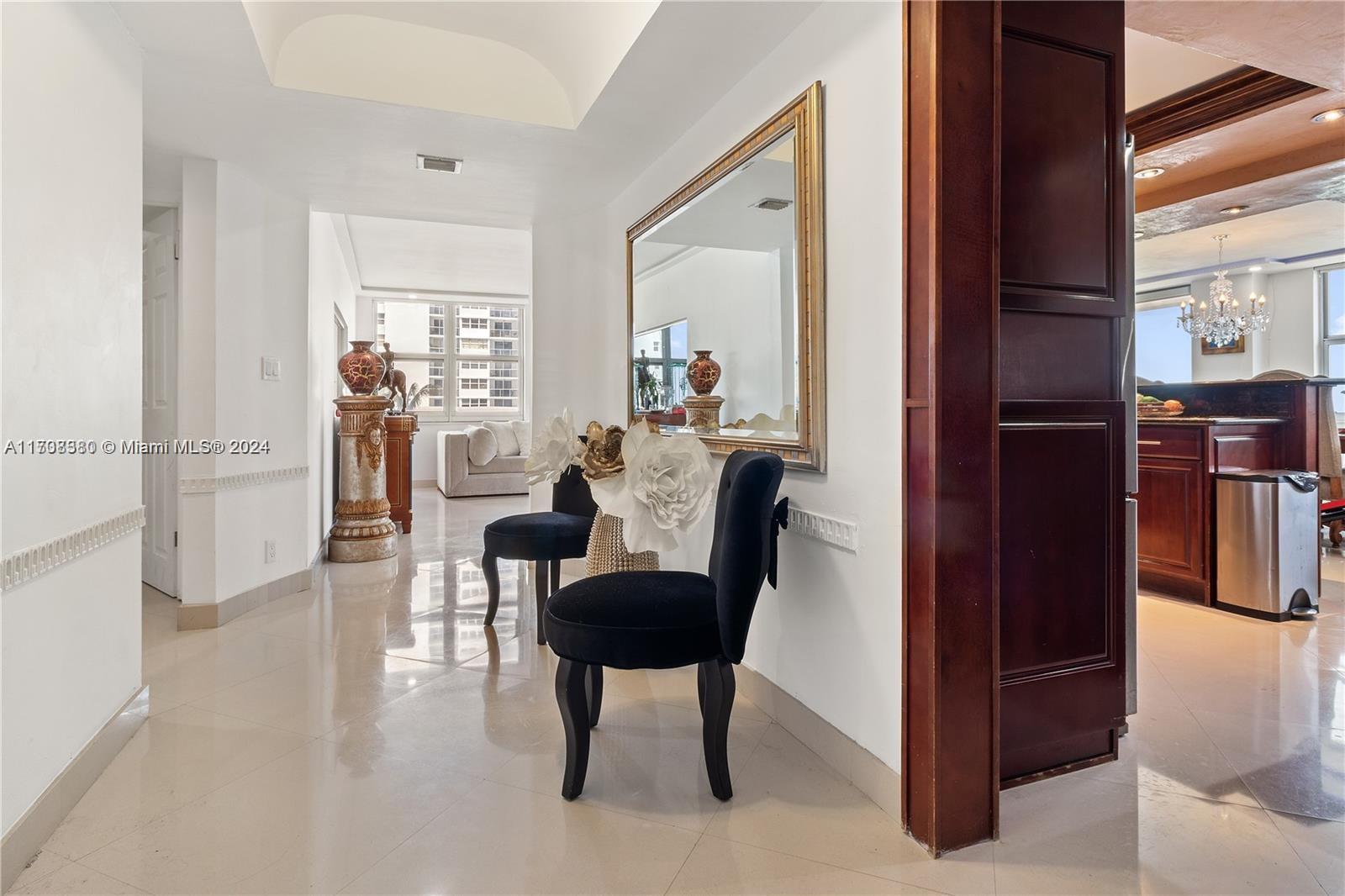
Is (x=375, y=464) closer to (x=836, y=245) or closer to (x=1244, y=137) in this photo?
(x=836, y=245)

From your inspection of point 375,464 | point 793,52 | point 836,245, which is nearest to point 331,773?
point 836,245

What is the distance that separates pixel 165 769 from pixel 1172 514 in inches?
180

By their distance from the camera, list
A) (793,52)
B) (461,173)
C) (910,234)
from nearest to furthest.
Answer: (910,234) → (793,52) → (461,173)

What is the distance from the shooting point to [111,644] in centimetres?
216

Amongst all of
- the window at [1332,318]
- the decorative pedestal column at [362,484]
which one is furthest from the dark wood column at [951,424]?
the window at [1332,318]

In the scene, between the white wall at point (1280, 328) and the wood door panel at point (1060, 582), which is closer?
the wood door panel at point (1060, 582)

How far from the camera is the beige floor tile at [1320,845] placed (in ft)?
4.91

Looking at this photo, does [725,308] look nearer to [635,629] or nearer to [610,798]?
[635,629]

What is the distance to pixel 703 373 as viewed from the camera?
305 cm

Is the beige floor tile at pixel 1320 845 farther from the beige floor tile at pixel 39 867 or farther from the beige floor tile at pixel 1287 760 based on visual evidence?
the beige floor tile at pixel 39 867

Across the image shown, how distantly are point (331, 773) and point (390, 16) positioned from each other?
287 centimetres

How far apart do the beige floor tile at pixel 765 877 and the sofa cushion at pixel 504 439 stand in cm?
710

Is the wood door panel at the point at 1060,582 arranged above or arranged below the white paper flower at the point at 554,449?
below

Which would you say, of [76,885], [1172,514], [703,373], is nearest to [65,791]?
[76,885]
